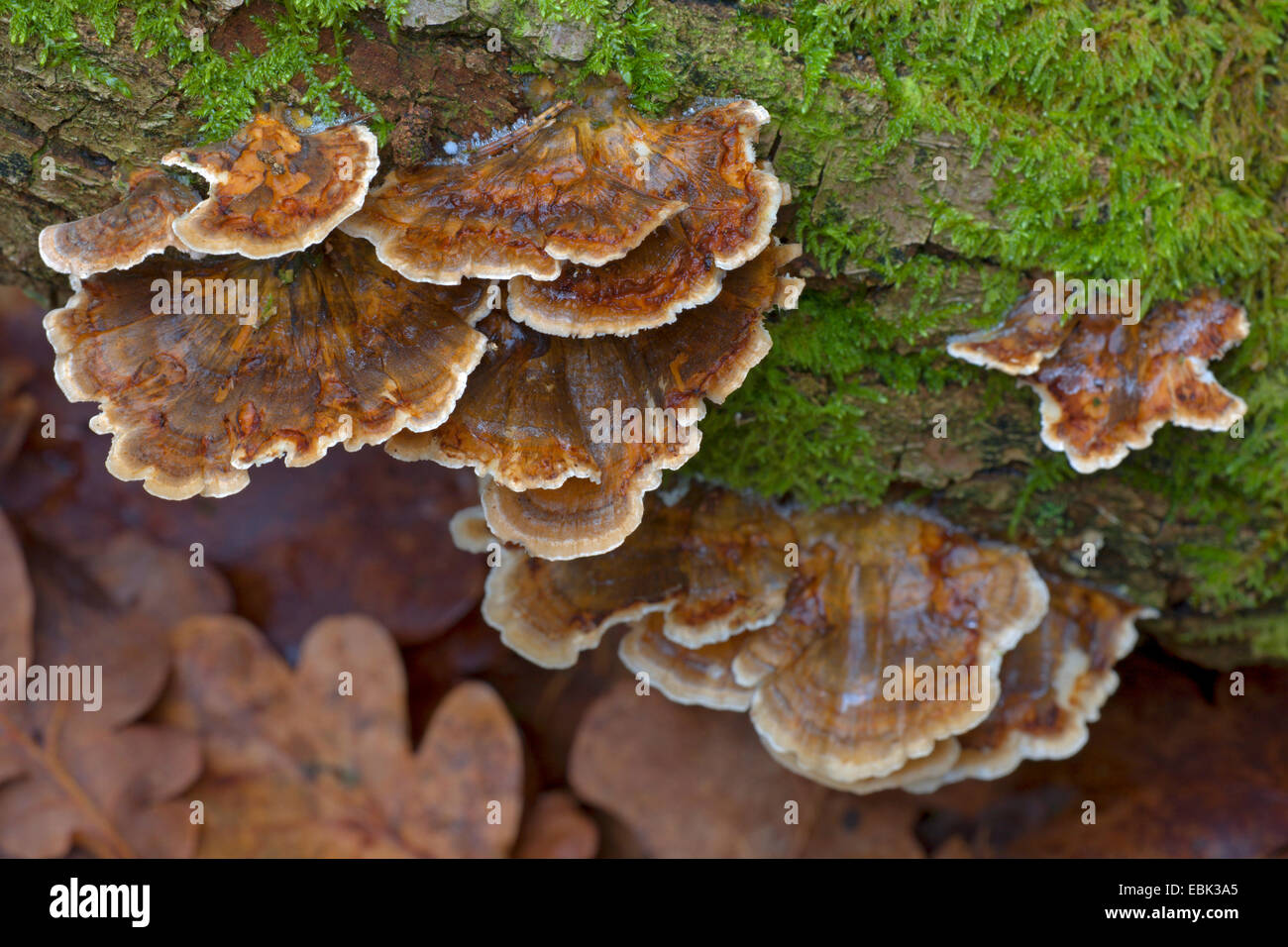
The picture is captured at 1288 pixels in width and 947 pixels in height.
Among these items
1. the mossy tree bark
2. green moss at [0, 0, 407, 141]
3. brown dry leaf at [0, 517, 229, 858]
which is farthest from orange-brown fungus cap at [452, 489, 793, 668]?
brown dry leaf at [0, 517, 229, 858]

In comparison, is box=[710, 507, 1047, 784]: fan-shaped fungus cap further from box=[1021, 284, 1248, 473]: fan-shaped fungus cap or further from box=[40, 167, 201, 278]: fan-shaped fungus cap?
box=[40, 167, 201, 278]: fan-shaped fungus cap

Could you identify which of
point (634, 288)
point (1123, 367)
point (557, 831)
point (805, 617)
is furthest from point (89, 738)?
point (1123, 367)

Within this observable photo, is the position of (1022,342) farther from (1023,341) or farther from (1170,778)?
(1170,778)

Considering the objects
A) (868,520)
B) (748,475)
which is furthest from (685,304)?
(868,520)

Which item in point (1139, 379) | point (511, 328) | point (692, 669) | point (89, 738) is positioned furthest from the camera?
point (89, 738)

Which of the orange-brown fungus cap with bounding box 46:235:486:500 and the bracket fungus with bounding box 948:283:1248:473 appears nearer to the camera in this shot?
the orange-brown fungus cap with bounding box 46:235:486:500
